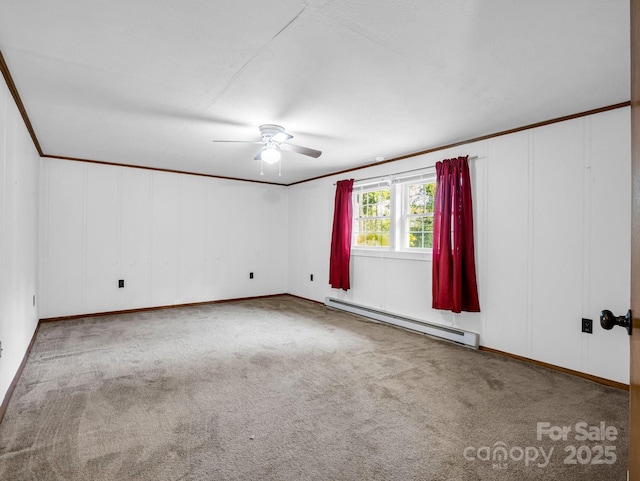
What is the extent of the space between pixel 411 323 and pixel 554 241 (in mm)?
1859

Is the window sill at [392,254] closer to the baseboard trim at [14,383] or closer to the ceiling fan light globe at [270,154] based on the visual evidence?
the ceiling fan light globe at [270,154]

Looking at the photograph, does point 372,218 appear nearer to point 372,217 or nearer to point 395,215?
point 372,217

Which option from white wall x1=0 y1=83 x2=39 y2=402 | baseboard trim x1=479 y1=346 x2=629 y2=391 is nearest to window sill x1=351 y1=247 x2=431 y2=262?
baseboard trim x1=479 y1=346 x2=629 y2=391

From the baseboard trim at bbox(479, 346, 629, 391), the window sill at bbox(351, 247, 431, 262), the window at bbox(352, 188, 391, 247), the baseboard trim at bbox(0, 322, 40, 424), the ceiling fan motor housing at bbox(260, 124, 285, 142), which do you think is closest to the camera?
the baseboard trim at bbox(0, 322, 40, 424)

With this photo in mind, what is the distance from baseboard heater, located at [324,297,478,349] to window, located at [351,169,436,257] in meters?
0.84

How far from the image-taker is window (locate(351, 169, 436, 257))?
14.3 ft

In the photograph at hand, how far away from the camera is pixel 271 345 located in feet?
12.1

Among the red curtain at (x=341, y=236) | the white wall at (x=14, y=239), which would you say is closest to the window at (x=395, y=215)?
the red curtain at (x=341, y=236)

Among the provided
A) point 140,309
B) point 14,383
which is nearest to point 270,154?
point 14,383

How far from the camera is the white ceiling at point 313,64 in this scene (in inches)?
66.4

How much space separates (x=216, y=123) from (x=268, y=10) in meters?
1.76

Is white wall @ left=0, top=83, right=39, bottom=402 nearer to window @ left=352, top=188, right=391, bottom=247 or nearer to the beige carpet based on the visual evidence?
the beige carpet

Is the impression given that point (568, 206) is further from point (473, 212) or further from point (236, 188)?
point (236, 188)

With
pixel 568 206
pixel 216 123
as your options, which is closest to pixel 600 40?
pixel 568 206
